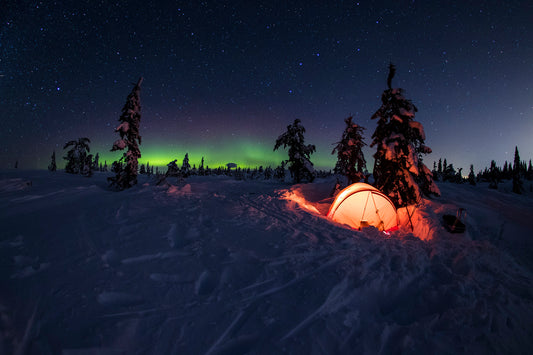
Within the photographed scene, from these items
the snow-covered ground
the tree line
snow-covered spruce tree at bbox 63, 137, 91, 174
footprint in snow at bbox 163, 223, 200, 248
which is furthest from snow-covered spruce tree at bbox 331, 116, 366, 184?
snow-covered spruce tree at bbox 63, 137, 91, 174

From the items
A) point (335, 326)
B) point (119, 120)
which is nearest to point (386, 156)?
point (335, 326)

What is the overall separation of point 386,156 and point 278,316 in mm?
10393

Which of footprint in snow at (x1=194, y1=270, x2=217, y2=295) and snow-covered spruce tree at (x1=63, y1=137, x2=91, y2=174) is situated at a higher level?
snow-covered spruce tree at (x1=63, y1=137, x2=91, y2=174)

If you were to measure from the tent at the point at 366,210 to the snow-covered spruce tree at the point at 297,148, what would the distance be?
39.0 ft

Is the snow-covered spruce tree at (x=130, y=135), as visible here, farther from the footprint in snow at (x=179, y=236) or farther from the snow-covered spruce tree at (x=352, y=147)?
the snow-covered spruce tree at (x=352, y=147)

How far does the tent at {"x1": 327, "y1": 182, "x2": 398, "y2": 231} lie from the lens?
8.97 metres

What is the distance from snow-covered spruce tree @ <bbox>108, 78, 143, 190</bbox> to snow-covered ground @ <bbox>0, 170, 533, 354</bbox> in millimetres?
9852

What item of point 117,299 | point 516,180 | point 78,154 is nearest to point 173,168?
point 117,299

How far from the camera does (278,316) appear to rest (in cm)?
307

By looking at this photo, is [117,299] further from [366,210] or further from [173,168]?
[173,168]

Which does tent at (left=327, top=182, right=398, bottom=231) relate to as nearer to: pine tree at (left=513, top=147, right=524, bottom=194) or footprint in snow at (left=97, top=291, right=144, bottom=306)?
footprint in snow at (left=97, top=291, right=144, bottom=306)

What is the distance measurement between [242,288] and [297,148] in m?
18.5

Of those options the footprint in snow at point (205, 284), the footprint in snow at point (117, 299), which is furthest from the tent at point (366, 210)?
the footprint in snow at point (117, 299)

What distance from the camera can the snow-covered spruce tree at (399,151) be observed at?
1028 cm
